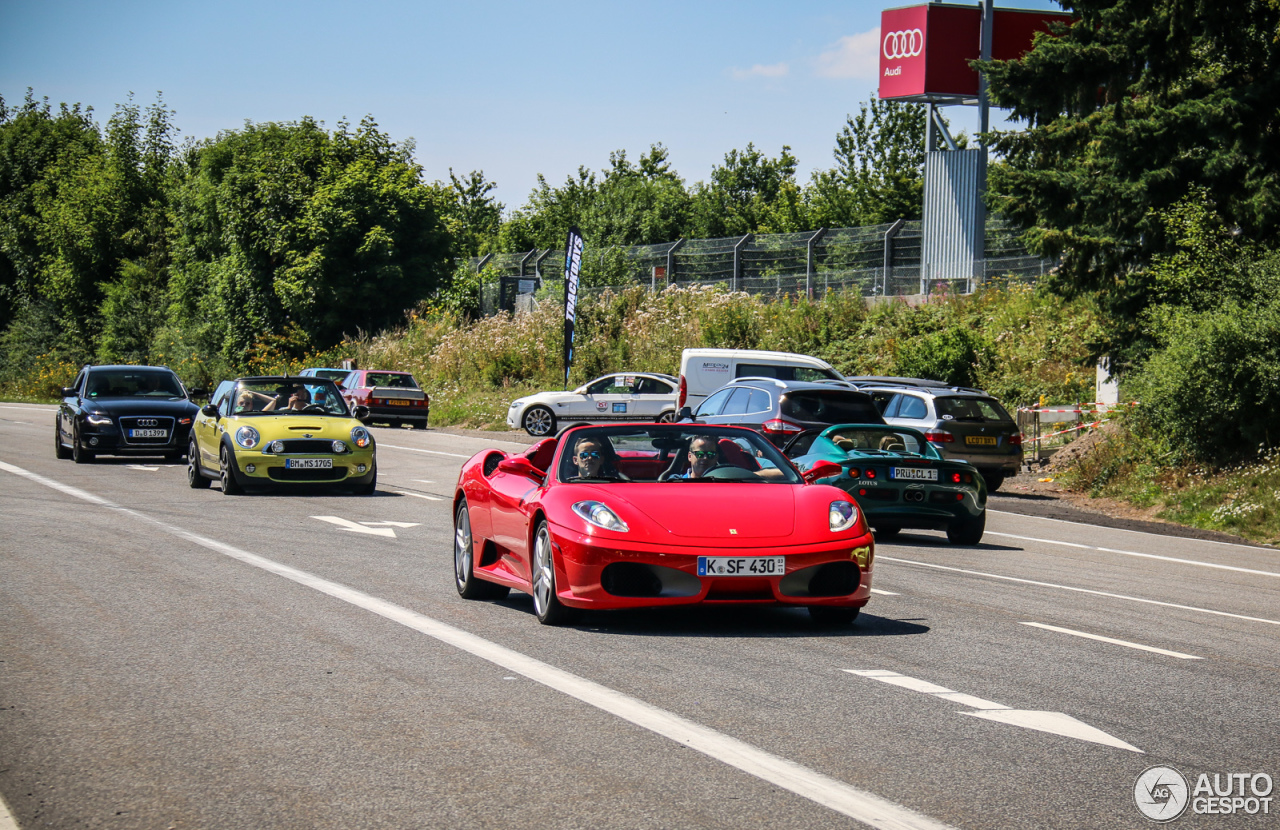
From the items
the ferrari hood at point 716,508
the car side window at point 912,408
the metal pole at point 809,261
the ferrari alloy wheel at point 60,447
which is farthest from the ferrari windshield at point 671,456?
the metal pole at point 809,261

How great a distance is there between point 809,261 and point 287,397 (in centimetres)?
2446

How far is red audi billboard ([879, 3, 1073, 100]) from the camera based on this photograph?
41.7m

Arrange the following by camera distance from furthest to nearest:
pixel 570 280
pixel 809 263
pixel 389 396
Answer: pixel 570 280 → pixel 809 263 → pixel 389 396

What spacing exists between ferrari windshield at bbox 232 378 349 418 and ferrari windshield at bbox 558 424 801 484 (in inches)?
408

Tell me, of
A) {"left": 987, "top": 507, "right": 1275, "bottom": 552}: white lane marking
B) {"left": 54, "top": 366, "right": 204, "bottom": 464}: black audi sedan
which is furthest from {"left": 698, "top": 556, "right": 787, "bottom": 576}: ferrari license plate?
{"left": 54, "top": 366, "right": 204, "bottom": 464}: black audi sedan

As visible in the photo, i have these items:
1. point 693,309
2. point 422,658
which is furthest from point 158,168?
point 422,658

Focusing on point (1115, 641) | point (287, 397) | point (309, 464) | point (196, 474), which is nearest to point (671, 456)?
point (1115, 641)

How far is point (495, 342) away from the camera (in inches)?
1918

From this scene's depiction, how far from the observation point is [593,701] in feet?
20.5

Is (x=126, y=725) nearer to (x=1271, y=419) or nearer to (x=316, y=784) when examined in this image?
(x=316, y=784)

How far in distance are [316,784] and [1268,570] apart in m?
11.4

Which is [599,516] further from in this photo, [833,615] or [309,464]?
[309,464]

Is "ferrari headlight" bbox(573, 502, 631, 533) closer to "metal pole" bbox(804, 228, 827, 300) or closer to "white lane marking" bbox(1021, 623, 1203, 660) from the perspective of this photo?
"white lane marking" bbox(1021, 623, 1203, 660)

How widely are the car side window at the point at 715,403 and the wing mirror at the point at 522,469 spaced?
10.9 metres
